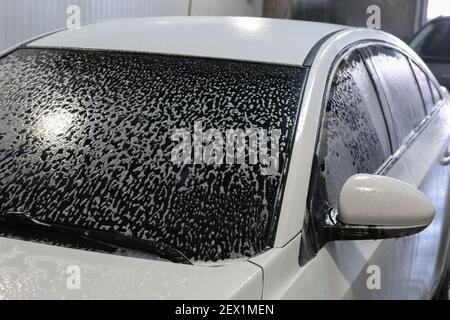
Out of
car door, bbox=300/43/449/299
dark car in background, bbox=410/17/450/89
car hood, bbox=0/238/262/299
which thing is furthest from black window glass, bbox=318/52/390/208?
dark car in background, bbox=410/17/450/89

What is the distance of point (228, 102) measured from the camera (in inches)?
58.4

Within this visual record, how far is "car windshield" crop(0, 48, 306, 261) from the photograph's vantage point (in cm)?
124

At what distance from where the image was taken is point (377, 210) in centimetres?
127

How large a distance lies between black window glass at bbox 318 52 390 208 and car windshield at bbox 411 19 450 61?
4.53 metres

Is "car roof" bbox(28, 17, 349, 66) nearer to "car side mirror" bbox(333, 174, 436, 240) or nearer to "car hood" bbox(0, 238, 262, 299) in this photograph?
"car side mirror" bbox(333, 174, 436, 240)

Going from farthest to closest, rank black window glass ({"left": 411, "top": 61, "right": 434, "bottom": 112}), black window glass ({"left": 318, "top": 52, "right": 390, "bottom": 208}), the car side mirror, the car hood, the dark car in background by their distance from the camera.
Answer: the dark car in background, black window glass ({"left": 411, "top": 61, "right": 434, "bottom": 112}), black window glass ({"left": 318, "top": 52, "right": 390, "bottom": 208}), the car side mirror, the car hood

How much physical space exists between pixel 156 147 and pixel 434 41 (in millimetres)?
5459

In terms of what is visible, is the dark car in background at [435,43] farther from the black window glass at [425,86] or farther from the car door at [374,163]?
the car door at [374,163]

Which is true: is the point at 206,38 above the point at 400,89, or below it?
above

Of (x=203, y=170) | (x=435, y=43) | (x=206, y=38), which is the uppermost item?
(x=206, y=38)

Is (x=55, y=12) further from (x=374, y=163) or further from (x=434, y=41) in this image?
(x=434, y=41)

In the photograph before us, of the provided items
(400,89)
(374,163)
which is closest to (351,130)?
(374,163)

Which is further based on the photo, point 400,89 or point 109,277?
point 400,89

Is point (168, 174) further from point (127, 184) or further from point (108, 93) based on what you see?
point (108, 93)
